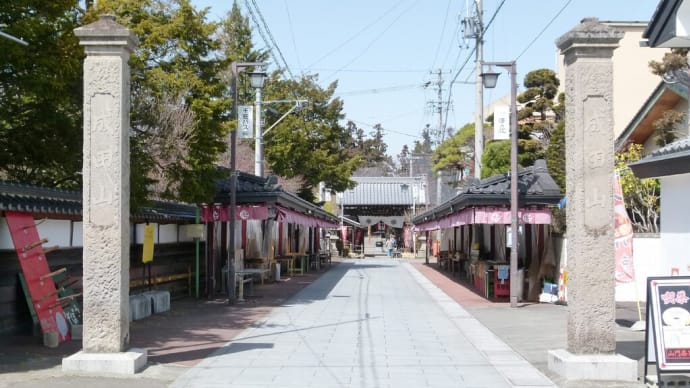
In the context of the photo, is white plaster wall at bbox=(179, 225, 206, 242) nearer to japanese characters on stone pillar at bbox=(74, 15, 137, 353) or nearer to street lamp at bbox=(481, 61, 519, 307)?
street lamp at bbox=(481, 61, 519, 307)

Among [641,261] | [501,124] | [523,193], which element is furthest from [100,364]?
[501,124]

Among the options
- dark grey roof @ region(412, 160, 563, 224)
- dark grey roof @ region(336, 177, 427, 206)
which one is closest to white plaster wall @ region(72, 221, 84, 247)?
dark grey roof @ region(412, 160, 563, 224)

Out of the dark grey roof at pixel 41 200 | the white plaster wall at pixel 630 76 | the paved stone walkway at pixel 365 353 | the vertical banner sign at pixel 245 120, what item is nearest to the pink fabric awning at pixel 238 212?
the paved stone walkway at pixel 365 353

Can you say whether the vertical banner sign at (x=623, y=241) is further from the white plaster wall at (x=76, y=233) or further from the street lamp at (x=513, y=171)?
the white plaster wall at (x=76, y=233)

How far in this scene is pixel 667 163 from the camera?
13.0 m

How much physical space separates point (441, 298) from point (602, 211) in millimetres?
13067

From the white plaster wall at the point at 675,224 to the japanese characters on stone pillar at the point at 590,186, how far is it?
4310 mm

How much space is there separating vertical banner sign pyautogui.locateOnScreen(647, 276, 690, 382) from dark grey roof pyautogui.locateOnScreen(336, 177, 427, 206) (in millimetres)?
54223

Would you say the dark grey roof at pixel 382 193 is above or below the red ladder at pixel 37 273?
above

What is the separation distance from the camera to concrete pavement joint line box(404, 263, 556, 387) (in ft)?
32.4

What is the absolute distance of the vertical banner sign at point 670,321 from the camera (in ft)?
28.3

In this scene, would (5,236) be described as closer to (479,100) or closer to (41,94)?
(41,94)

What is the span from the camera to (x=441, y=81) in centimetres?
5619

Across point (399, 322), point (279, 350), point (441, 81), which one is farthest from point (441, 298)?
point (441, 81)
